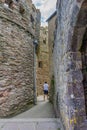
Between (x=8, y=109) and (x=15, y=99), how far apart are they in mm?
525

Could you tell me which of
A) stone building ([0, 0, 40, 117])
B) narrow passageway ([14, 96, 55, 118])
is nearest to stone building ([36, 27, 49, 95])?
stone building ([0, 0, 40, 117])

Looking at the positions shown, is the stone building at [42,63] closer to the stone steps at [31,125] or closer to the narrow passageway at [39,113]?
the narrow passageway at [39,113]

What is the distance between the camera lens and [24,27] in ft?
23.5

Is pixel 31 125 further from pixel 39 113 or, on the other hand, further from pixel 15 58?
pixel 15 58

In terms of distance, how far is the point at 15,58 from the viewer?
6.23 m

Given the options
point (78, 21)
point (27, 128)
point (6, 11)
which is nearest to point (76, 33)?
point (78, 21)

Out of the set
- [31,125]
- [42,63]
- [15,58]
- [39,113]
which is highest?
[42,63]

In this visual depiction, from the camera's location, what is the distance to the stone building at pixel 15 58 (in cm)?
555

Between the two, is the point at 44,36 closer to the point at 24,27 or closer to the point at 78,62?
the point at 24,27

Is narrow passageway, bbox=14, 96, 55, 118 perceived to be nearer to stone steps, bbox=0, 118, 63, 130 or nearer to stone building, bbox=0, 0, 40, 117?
stone building, bbox=0, 0, 40, 117

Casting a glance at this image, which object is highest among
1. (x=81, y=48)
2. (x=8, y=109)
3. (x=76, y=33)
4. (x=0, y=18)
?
(x=0, y=18)

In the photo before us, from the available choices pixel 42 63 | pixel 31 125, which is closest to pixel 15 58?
pixel 31 125

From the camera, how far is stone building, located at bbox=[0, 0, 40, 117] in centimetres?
555

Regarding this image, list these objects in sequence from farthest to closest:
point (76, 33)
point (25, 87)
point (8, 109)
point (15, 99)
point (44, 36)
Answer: point (44, 36), point (25, 87), point (15, 99), point (8, 109), point (76, 33)
